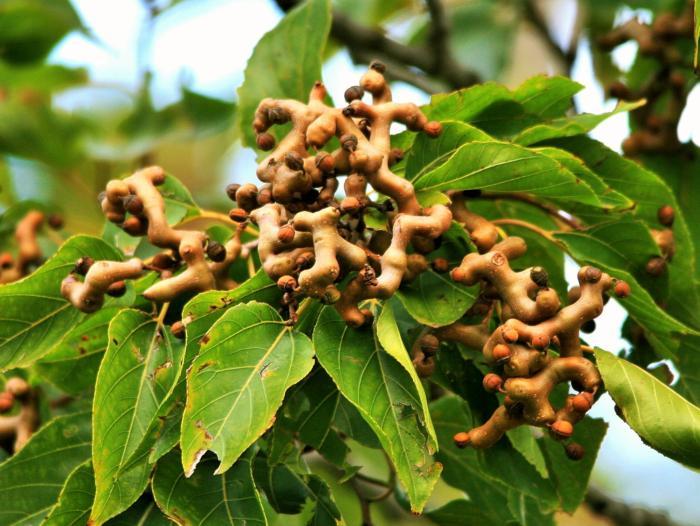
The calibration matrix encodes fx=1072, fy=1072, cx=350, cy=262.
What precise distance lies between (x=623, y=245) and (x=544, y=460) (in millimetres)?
442

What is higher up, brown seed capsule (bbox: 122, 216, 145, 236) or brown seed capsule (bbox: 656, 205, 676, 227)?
brown seed capsule (bbox: 656, 205, 676, 227)

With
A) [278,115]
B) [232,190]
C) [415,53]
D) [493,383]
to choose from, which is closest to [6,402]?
[232,190]

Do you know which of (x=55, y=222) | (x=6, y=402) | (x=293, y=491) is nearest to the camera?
(x=293, y=491)

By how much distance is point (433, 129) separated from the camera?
192cm

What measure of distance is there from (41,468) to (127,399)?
0.40m

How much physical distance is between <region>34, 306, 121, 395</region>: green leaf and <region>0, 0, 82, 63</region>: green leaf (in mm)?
1755

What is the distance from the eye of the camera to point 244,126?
7.82 ft

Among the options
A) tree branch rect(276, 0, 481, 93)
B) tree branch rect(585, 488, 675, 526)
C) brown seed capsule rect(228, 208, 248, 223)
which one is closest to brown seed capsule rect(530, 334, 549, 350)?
brown seed capsule rect(228, 208, 248, 223)

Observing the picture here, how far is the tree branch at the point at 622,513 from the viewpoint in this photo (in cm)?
306

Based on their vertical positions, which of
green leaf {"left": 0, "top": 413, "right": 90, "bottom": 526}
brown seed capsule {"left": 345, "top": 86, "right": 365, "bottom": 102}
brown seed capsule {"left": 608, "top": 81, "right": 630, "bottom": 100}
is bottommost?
green leaf {"left": 0, "top": 413, "right": 90, "bottom": 526}

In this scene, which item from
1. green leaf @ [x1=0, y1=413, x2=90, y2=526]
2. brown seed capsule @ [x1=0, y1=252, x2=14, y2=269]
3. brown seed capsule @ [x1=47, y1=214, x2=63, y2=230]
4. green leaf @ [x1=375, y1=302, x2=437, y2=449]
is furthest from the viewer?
brown seed capsule @ [x1=47, y1=214, x2=63, y2=230]

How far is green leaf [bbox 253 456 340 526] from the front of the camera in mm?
1948

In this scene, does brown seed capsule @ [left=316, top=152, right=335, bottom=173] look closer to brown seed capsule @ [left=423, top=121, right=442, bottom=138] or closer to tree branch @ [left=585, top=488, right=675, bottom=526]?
brown seed capsule @ [left=423, top=121, right=442, bottom=138]

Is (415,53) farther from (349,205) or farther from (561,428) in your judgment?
(561,428)
